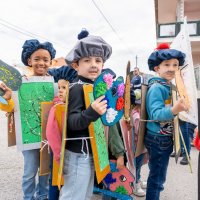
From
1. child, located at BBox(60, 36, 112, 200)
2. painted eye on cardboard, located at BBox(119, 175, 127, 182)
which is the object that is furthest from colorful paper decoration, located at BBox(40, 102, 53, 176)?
painted eye on cardboard, located at BBox(119, 175, 127, 182)

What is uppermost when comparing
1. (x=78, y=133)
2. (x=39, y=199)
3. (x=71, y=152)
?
(x=78, y=133)

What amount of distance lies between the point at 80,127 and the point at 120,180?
2.17ft

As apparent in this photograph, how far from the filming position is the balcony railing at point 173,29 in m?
10.1

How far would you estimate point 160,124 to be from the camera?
6.45ft

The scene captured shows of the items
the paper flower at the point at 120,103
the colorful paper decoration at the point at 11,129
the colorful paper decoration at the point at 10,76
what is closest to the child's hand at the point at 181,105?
the paper flower at the point at 120,103

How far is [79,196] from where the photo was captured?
1435 millimetres

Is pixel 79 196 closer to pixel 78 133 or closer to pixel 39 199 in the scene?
pixel 78 133

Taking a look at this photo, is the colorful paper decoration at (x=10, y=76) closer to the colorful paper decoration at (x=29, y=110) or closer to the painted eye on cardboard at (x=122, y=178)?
the colorful paper decoration at (x=29, y=110)

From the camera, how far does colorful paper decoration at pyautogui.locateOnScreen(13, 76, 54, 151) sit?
2008mm

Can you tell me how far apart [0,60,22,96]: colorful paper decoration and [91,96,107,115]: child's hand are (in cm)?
80

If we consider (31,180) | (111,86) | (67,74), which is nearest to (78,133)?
(111,86)

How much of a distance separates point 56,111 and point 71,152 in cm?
27

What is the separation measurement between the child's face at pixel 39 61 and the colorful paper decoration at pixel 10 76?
31cm

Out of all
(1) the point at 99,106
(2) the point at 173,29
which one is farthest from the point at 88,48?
(2) the point at 173,29
